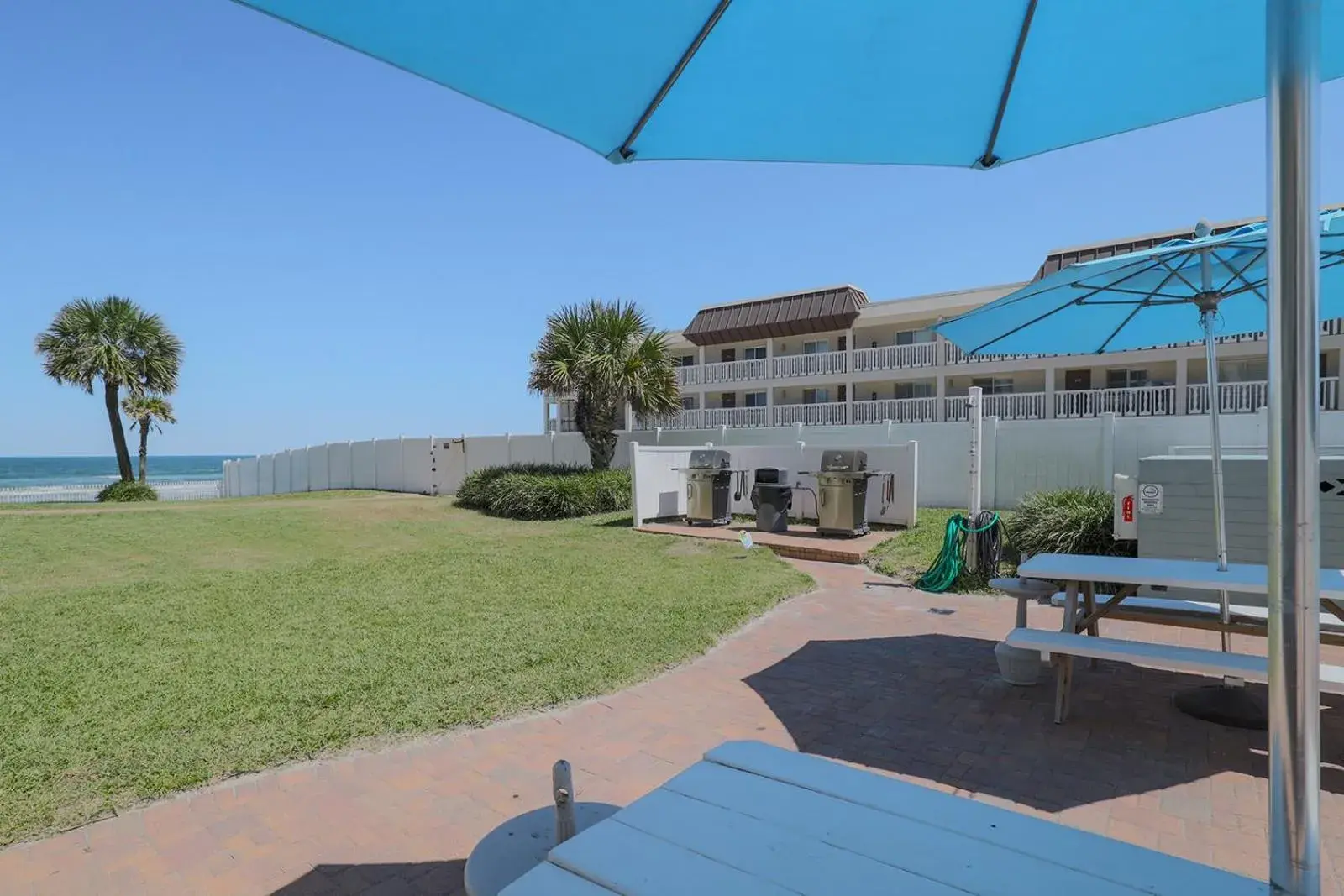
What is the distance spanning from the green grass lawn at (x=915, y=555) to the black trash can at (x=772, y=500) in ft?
6.33

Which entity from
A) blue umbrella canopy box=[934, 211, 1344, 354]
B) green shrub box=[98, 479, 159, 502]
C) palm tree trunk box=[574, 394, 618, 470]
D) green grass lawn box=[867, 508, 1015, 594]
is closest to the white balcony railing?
green grass lawn box=[867, 508, 1015, 594]

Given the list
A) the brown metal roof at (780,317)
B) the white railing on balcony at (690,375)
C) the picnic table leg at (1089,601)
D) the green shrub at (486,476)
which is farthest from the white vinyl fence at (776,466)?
the white railing on balcony at (690,375)

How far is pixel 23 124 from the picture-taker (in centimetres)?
740

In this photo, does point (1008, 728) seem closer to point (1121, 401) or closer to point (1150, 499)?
point (1150, 499)

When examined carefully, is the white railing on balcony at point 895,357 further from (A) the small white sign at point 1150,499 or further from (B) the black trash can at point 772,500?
(A) the small white sign at point 1150,499

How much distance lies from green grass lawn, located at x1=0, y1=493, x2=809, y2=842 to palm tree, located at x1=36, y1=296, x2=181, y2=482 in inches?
640

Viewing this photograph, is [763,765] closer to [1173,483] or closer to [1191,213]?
[1191,213]

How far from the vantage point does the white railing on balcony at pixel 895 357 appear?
22312 mm

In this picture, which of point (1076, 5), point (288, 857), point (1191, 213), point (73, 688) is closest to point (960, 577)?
point (1191, 213)

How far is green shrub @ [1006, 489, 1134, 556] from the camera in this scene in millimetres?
8188

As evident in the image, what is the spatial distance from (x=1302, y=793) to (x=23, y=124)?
1084cm

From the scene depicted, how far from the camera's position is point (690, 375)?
89.8ft

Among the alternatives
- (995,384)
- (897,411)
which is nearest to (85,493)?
(897,411)

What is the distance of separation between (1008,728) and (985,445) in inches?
398
